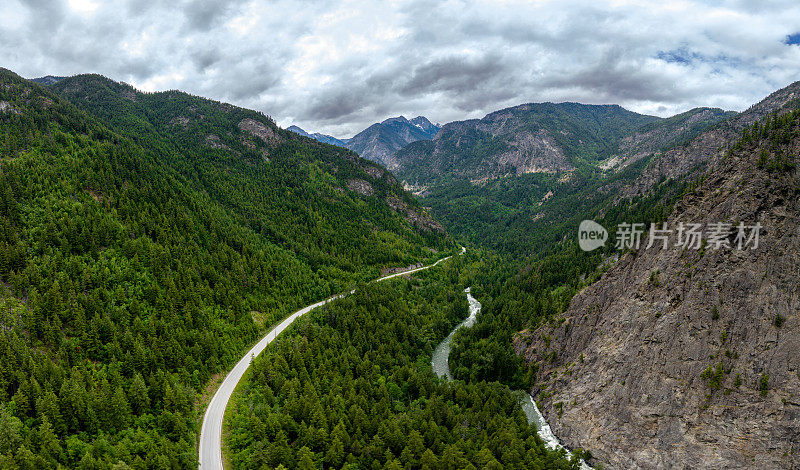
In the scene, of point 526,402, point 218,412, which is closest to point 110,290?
point 218,412

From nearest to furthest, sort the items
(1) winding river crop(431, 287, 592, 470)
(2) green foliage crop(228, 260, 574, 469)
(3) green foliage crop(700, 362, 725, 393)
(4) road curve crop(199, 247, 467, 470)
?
1. (4) road curve crop(199, 247, 467, 470)
2. (3) green foliage crop(700, 362, 725, 393)
3. (2) green foliage crop(228, 260, 574, 469)
4. (1) winding river crop(431, 287, 592, 470)

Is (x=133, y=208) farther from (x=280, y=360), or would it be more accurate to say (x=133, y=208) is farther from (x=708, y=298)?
(x=708, y=298)

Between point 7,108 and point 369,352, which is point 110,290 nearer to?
point 369,352

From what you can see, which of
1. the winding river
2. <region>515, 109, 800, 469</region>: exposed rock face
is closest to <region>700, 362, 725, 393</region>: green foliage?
<region>515, 109, 800, 469</region>: exposed rock face

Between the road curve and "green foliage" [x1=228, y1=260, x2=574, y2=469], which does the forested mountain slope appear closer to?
the road curve

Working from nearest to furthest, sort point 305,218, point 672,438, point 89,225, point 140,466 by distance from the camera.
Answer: point 140,466, point 672,438, point 89,225, point 305,218

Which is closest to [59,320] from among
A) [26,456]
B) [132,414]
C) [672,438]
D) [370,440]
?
[132,414]

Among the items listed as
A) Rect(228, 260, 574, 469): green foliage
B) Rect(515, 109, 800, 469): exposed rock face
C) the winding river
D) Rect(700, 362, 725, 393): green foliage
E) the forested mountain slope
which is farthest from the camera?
the winding river
